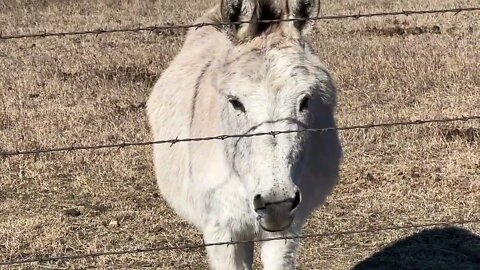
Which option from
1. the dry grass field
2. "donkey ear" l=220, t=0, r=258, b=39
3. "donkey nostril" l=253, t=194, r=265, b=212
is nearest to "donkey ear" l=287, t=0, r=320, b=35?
"donkey ear" l=220, t=0, r=258, b=39

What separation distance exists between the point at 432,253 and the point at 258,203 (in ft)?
9.08

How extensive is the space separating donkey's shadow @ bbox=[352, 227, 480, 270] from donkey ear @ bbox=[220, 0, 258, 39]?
93.9 inches

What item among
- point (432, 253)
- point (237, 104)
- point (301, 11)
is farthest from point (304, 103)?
point (432, 253)

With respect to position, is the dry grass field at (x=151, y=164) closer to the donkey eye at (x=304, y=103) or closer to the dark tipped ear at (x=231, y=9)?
the donkey eye at (x=304, y=103)

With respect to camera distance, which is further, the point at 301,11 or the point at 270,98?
the point at 301,11

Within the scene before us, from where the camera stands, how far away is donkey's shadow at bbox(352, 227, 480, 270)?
17.8 ft

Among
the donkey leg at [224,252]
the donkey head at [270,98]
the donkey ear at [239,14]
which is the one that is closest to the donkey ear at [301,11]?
the donkey head at [270,98]

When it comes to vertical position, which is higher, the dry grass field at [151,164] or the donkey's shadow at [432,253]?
the dry grass field at [151,164]

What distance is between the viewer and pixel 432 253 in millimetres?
5609

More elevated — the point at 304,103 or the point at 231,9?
the point at 231,9

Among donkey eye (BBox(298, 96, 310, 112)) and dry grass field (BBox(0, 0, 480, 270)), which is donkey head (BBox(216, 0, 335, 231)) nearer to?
donkey eye (BBox(298, 96, 310, 112))

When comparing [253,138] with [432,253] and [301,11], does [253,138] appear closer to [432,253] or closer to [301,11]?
[301,11]

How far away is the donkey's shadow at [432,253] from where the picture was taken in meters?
5.42

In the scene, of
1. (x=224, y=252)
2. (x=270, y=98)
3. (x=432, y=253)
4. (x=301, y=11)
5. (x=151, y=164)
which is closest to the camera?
(x=270, y=98)
